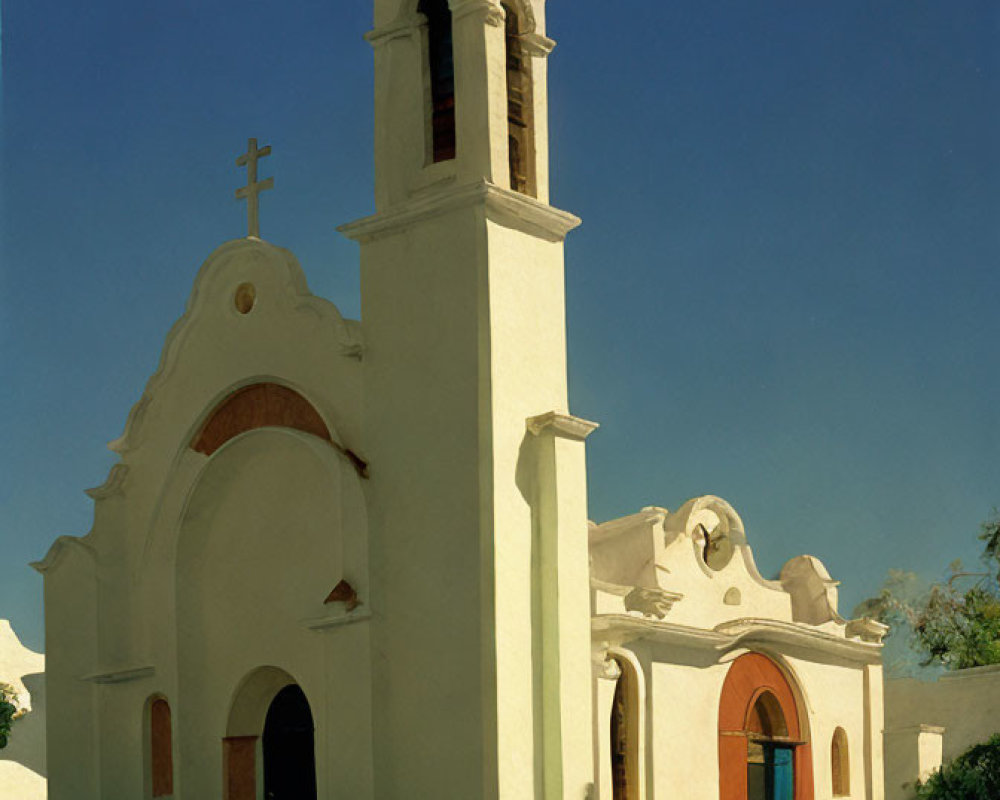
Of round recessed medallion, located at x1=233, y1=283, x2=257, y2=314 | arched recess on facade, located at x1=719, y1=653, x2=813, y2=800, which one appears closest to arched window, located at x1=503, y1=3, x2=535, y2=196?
round recessed medallion, located at x1=233, y1=283, x2=257, y2=314

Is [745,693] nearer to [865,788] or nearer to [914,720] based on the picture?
[865,788]

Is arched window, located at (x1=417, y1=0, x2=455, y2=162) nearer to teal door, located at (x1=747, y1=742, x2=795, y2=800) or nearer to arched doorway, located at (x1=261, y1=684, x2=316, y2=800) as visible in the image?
arched doorway, located at (x1=261, y1=684, x2=316, y2=800)

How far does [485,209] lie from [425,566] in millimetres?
3366

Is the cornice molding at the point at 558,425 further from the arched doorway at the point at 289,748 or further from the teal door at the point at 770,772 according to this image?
the teal door at the point at 770,772

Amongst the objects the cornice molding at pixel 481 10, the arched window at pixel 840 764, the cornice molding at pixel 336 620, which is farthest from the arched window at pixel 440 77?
the arched window at pixel 840 764

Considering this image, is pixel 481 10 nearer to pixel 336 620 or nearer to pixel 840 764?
pixel 336 620

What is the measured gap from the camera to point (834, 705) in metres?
20.9

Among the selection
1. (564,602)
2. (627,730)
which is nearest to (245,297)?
(564,602)

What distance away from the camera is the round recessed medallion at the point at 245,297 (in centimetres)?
1887

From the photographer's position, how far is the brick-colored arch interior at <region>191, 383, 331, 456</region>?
17.8 metres

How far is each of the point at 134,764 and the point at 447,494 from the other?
20.1 ft

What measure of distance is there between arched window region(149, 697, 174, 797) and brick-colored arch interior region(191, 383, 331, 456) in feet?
9.91

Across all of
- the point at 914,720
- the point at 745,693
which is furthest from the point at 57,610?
the point at 914,720

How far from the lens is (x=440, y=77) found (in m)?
17.4
